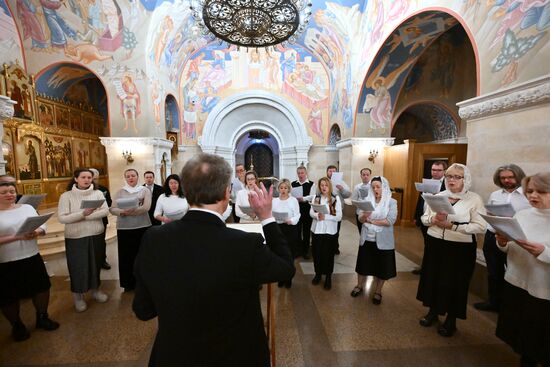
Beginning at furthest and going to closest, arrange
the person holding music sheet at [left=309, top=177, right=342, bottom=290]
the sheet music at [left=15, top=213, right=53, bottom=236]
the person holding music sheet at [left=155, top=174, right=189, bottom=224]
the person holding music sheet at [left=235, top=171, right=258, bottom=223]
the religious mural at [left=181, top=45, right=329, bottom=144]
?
the religious mural at [left=181, top=45, right=329, bottom=144]
the person holding music sheet at [left=235, top=171, right=258, bottom=223]
the person holding music sheet at [left=309, top=177, right=342, bottom=290]
the person holding music sheet at [left=155, top=174, right=189, bottom=224]
the sheet music at [left=15, top=213, right=53, bottom=236]

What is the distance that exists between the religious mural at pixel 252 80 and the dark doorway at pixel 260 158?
33.5ft

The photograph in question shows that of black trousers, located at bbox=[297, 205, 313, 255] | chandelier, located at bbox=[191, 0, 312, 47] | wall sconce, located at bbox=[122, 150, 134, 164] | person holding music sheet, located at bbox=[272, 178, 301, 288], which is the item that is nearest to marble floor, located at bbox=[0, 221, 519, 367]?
person holding music sheet, located at bbox=[272, 178, 301, 288]

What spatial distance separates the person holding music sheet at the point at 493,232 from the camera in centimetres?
286

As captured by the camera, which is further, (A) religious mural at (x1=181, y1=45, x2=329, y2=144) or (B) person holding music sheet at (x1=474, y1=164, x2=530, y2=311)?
(A) religious mural at (x1=181, y1=45, x2=329, y2=144)

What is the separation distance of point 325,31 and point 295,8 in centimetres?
533

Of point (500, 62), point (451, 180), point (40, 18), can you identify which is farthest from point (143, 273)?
point (40, 18)

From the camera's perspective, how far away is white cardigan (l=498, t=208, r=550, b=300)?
6.24 ft

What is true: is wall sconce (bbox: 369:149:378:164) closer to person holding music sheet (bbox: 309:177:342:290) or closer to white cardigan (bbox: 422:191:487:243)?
person holding music sheet (bbox: 309:177:342:290)

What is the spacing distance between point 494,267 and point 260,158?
2068cm

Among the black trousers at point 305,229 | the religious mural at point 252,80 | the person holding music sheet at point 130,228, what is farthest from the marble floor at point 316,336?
the religious mural at point 252,80

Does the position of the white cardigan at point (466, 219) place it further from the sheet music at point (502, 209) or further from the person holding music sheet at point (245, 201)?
the person holding music sheet at point (245, 201)

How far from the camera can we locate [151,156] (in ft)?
28.1

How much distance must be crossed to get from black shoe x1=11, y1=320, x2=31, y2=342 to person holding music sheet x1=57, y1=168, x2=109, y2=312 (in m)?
0.54

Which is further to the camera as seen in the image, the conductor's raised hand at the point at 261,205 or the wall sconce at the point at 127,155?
the wall sconce at the point at 127,155
